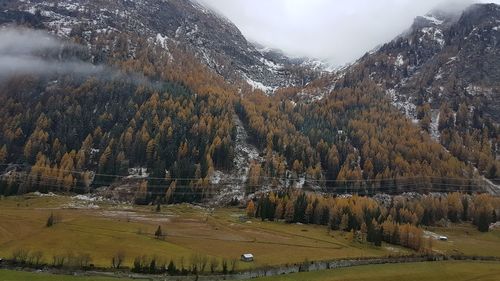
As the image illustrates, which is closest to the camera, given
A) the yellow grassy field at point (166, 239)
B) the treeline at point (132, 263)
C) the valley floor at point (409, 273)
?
the treeline at point (132, 263)

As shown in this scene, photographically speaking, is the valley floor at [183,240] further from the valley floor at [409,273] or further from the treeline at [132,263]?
the treeline at [132,263]

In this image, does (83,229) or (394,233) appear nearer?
(83,229)

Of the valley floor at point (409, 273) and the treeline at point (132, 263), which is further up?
the valley floor at point (409, 273)

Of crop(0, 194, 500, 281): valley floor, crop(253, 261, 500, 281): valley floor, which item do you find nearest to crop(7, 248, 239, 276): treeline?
crop(0, 194, 500, 281): valley floor

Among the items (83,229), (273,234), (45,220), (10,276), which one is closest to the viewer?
(10,276)

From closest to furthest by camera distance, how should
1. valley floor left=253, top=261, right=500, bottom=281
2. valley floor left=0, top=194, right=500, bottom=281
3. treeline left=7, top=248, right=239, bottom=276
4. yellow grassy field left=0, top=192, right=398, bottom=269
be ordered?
1. treeline left=7, top=248, right=239, bottom=276
2. valley floor left=253, top=261, right=500, bottom=281
3. valley floor left=0, top=194, right=500, bottom=281
4. yellow grassy field left=0, top=192, right=398, bottom=269

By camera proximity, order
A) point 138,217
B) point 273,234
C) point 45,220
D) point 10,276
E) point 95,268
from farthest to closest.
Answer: point 138,217 < point 273,234 < point 45,220 < point 95,268 < point 10,276

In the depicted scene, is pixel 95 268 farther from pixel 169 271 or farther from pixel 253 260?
pixel 253 260

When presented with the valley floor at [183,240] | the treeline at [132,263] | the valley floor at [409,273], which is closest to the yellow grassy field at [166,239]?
the valley floor at [183,240]

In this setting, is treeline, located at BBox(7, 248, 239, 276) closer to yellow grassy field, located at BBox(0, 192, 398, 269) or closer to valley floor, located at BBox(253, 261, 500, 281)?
yellow grassy field, located at BBox(0, 192, 398, 269)

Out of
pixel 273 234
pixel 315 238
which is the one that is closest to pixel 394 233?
pixel 315 238

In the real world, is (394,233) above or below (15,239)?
above
